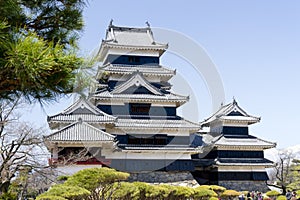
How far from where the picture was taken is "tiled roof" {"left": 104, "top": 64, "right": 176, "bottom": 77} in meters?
27.0

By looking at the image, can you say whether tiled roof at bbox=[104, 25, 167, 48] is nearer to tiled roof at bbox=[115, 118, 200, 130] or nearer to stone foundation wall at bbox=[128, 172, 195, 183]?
tiled roof at bbox=[115, 118, 200, 130]

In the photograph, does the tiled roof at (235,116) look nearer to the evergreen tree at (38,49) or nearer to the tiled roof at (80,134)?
the tiled roof at (80,134)

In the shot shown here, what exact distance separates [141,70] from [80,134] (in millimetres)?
8499

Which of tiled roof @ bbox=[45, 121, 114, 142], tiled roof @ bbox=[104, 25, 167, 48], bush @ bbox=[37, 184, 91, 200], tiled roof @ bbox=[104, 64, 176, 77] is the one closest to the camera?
bush @ bbox=[37, 184, 91, 200]

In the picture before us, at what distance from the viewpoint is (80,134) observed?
2098 centimetres

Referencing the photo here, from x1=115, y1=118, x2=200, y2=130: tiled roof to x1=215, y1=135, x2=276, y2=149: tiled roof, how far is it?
378 cm

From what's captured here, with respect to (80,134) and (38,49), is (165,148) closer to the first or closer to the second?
(80,134)

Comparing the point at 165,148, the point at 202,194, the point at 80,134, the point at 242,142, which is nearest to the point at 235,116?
the point at 242,142

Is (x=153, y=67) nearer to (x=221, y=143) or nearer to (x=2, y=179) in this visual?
(x=221, y=143)

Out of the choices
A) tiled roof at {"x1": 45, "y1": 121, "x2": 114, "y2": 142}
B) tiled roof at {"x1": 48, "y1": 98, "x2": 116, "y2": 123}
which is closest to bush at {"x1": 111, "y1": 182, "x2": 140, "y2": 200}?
tiled roof at {"x1": 45, "y1": 121, "x2": 114, "y2": 142}

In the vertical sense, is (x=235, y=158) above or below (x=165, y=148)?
below

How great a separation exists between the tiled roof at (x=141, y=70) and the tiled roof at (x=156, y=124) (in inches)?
160

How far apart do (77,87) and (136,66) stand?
2375 cm

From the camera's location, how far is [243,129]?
29500mm
